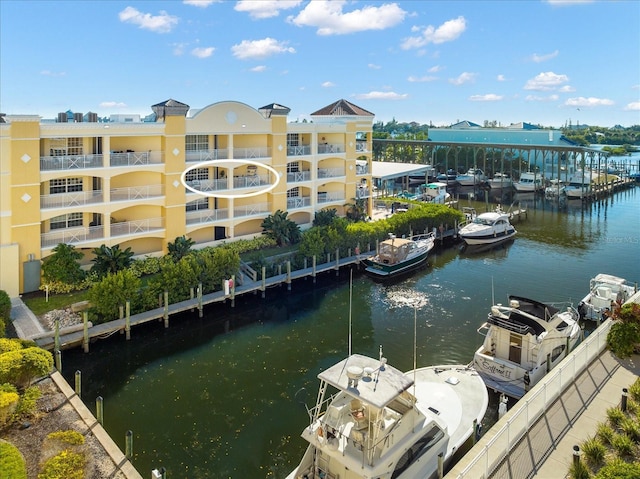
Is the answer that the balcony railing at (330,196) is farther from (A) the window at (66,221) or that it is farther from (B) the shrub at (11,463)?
(B) the shrub at (11,463)

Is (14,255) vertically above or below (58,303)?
above

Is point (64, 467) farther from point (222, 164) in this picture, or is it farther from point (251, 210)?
point (251, 210)

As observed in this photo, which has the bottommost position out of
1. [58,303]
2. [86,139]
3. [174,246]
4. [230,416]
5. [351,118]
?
[230,416]

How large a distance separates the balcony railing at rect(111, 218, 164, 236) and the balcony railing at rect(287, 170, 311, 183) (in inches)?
514

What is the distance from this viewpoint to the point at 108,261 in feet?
105

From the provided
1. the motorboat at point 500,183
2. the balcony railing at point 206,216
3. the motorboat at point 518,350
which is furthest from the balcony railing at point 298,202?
the motorboat at point 500,183

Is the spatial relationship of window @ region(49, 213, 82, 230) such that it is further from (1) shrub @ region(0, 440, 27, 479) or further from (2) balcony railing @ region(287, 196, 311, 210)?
(1) shrub @ region(0, 440, 27, 479)

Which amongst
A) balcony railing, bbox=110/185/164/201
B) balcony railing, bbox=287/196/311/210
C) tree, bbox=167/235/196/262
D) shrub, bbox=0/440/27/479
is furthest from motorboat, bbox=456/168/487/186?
shrub, bbox=0/440/27/479

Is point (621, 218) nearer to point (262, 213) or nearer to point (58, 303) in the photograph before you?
point (262, 213)

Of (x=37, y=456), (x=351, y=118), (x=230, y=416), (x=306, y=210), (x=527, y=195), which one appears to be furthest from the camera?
(x=527, y=195)

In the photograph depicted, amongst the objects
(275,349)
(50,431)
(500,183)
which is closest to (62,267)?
(275,349)

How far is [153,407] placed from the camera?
74.3 ft

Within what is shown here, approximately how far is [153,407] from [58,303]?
36.3ft

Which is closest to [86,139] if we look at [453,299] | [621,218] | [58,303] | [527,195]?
[58,303]
